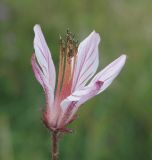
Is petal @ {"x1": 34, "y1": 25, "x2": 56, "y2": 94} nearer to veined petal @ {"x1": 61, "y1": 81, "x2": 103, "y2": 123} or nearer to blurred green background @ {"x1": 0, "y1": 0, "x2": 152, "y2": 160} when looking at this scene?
veined petal @ {"x1": 61, "y1": 81, "x2": 103, "y2": 123}

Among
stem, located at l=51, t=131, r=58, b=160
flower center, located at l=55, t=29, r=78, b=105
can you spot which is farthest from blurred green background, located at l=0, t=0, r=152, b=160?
stem, located at l=51, t=131, r=58, b=160

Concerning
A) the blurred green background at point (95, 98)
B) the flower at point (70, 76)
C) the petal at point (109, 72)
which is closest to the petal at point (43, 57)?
the flower at point (70, 76)

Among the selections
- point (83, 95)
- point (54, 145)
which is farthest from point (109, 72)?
point (54, 145)

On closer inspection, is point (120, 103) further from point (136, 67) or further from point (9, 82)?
point (9, 82)

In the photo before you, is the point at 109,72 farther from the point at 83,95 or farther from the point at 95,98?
the point at 95,98

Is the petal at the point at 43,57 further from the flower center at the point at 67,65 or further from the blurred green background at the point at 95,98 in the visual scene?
the blurred green background at the point at 95,98

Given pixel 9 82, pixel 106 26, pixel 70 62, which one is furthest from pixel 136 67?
pixel 70 62

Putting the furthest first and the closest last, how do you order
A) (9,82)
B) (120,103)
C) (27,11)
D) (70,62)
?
(27,11)
(9,82)
(120,103)
(70,62)
